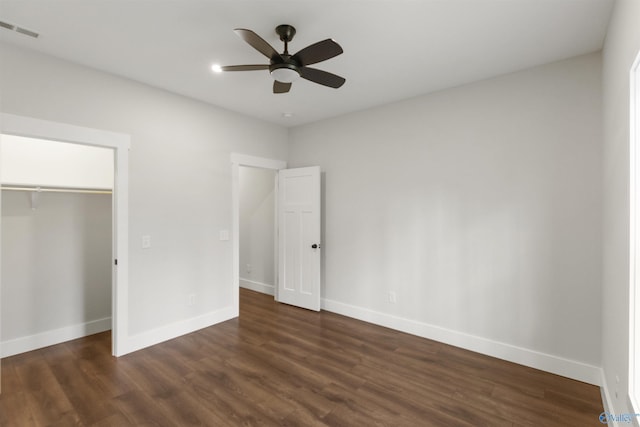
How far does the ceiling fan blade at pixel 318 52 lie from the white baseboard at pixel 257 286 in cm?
394

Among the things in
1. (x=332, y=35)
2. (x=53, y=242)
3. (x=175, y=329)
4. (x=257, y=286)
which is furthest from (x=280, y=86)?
(x=257, y=286)

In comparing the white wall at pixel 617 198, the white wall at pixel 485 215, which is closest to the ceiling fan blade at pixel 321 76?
the white wall at pixel 485 215

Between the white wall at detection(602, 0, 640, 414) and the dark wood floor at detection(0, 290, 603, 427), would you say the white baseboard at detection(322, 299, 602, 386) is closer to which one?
the dark wood floor at detection(0, 290, 603, 427)

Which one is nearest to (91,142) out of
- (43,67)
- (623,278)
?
(43,67)

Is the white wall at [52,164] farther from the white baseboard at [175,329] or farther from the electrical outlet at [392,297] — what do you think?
the electrical outlet at [392,297]

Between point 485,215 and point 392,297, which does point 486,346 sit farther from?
point 485,215

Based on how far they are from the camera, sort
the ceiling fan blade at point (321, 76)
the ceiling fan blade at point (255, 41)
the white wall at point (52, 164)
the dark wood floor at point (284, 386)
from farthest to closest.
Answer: the white wall at point (52, 164) → the ceiling fan blade at point (321, 76) → the dark wood floor at point (284, 386) → the ceiling fan blade at point (255, 41)

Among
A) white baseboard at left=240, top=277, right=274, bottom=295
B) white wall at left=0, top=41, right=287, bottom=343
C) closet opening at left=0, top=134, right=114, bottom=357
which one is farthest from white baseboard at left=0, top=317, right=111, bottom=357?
white baseboard at left=240, top=277, right=274, bottom=295

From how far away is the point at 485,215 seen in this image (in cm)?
304

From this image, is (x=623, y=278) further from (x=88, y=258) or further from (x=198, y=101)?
(x=88, y=258)

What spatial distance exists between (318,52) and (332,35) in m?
0.45

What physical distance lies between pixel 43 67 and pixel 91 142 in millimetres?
682

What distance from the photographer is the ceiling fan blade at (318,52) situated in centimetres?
187

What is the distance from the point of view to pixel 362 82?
3.14 metres
